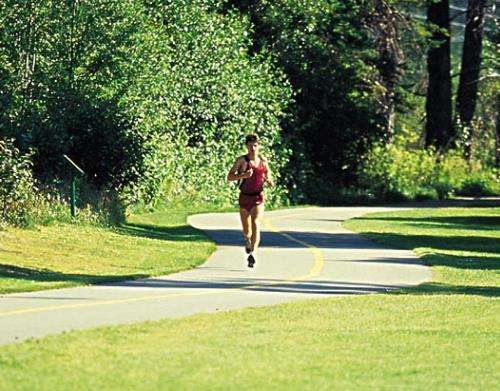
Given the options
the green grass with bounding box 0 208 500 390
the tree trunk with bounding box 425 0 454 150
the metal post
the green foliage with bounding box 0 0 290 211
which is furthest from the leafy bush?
the green grass with bounding box 0 208 500 390

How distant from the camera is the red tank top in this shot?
23311 mm

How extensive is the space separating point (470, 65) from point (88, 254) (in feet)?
131

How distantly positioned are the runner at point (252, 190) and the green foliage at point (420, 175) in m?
28.5

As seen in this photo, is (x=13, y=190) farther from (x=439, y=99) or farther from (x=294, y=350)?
(x=439, y=99)

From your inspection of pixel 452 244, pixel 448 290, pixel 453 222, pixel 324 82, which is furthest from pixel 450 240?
pixel 324 82

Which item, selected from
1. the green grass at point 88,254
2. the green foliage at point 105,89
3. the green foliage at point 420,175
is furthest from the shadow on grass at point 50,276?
the green foliage at point 420,175

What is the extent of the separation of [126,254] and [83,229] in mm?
3090

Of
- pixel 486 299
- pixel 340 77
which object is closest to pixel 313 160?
pixel 340 77

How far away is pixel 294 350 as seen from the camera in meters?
13.6

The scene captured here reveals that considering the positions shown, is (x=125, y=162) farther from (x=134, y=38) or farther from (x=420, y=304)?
(x=420, y=304)

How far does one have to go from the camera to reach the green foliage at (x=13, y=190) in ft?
85.2

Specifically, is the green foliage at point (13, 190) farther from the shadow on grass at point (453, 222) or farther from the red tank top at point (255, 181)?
the shadow on grass at point (453, 222)

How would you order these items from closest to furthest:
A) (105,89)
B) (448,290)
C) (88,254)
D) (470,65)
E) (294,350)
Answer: (294,350)
(448,290)
(88,254)
(105,89)
(470,65)

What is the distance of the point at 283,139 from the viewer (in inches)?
1900
